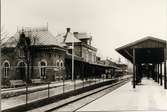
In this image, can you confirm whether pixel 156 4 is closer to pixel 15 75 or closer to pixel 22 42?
pixel 15 75

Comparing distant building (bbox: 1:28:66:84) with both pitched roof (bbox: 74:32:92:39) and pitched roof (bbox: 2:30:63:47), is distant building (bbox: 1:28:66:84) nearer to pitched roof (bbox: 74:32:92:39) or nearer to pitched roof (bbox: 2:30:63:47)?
→ pitched roof (bbox: 2:30:63:47)

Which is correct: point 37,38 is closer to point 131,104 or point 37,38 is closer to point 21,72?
point 21,72

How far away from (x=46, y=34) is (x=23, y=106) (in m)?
23.9

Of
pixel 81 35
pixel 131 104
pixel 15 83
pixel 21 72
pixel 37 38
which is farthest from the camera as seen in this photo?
pixel 81 35

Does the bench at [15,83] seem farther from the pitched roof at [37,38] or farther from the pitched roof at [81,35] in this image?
the pitched roof at [81,35]

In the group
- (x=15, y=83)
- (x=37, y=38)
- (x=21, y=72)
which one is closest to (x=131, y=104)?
(x=15, y=83)

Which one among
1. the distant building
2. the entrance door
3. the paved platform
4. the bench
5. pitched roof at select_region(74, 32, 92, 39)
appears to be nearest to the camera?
the paved platform

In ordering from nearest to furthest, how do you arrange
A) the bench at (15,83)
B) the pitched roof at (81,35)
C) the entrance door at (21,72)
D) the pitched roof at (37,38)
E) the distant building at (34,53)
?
the bench at (15,83) → the entrance door at (21,72) → the distant building at (34,53) → the pitched roof at (37,38) → the pitched roof at (81,35)

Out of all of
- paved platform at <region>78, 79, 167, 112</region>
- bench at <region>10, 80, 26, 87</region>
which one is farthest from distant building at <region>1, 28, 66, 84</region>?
paved platform at <region>78, 79, 167, 112</region>

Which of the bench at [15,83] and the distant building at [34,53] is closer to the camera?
the bench at [15,83]

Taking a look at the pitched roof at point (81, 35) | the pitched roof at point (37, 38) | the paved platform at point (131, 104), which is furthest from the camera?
the pitched roof at point (81, 35)

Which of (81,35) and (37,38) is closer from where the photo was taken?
(37,38)

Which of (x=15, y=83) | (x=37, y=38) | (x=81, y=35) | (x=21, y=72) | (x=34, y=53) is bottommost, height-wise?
(x=15, y=83)

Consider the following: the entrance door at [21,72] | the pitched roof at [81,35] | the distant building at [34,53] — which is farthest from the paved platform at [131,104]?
the pitched roof at [81,35]
